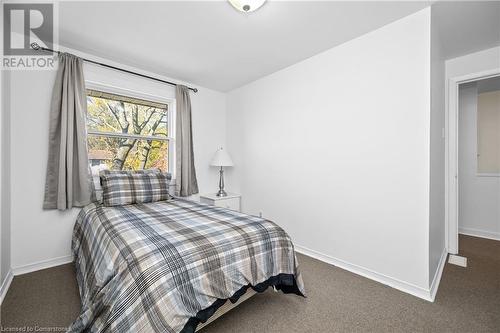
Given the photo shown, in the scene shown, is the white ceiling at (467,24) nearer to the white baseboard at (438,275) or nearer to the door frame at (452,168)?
the door frame at (452,168)

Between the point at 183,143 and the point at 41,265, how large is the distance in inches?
81.4

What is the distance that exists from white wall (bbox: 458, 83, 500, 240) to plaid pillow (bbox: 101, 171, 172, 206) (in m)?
4.46

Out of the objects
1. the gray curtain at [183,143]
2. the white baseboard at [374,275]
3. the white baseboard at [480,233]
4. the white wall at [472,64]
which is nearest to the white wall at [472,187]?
the white baseboard at [480,233]

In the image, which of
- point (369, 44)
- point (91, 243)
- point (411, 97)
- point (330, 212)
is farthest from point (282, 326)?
point (369, 44)

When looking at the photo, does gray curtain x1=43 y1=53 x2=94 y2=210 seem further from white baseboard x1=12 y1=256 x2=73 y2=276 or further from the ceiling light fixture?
the ceiling light fixture

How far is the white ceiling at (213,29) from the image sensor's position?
1.83 m

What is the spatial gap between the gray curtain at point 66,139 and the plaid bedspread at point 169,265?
58cm

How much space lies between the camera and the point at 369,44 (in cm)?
215

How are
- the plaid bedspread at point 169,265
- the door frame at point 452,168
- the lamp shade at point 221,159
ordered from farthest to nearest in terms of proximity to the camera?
the lamp shade at point 221,159, the door frame at point 452,168, the plaid bedspread at point 169,265

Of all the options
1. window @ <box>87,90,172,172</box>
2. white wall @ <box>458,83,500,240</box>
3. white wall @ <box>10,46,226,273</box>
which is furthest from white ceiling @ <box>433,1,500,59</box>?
white wall @ <box>10,46,226,273</box>

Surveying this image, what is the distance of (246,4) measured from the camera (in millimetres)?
1671

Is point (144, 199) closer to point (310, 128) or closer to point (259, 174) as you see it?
point (259, 174)

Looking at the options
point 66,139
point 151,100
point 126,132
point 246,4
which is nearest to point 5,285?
point 66,139

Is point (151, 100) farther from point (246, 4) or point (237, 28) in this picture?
point (246, 4)
